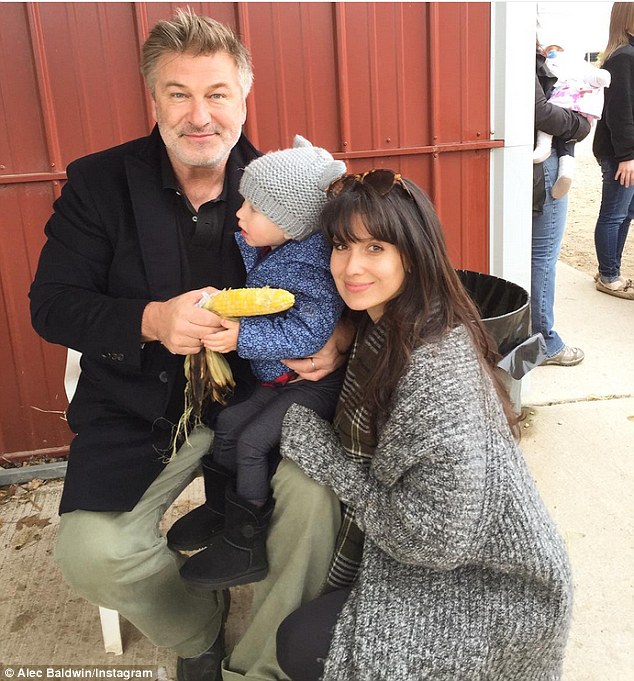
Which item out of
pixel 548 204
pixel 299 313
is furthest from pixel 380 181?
pixel 548 204

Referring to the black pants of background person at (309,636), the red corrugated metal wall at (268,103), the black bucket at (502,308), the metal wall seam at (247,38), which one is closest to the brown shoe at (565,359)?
the red corrugated metal wall at (268,103)

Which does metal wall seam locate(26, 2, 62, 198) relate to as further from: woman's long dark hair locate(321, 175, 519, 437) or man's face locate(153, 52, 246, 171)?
woman's long dark hair locate(321, 175, 519, 437)

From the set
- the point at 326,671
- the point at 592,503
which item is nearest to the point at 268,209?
the point at 326,671

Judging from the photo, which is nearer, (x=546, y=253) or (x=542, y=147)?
(x=542, y=147)

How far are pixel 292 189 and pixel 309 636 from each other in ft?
3.68

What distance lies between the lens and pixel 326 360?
1.96m

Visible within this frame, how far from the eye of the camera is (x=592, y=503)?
3.03 metres

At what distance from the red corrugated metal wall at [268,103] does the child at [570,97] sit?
1.56ft

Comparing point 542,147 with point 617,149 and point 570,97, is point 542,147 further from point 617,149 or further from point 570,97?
point 617,149

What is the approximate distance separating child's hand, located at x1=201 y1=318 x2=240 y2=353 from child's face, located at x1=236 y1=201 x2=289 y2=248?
255 mm

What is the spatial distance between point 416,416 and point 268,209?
724 mm

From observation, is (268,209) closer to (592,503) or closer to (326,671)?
(326,671)

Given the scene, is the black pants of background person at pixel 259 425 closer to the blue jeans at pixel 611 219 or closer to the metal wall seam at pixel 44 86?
the metal wall seam at pixel 44 86

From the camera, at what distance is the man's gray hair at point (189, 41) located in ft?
6.82
